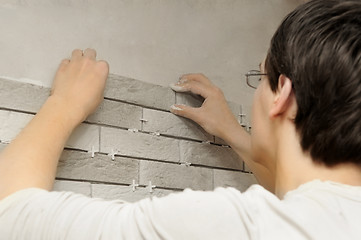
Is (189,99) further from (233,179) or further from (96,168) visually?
(96,168)

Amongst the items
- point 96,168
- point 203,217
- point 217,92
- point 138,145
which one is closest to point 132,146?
point 138,145

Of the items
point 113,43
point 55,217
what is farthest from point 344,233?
point 113,43

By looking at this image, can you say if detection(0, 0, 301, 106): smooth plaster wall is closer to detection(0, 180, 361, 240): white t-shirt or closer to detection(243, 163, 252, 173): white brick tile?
detection(243, 163, 252, 173): white brick tile

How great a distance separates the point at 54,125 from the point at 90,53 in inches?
11.2

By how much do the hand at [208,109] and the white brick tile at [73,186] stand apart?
1.19ft

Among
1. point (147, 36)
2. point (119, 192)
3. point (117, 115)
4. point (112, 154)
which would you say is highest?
point (147, 36)

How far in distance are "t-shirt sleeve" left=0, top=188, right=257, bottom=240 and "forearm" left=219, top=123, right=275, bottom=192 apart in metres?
0.69

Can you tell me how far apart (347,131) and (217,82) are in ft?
2.63

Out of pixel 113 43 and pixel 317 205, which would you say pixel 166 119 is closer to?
pixel 113 43

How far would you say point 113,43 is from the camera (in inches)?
56.9

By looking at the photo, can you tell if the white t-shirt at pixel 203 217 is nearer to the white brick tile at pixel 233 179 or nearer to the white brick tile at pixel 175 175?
the white brick tile at pixel 175 175

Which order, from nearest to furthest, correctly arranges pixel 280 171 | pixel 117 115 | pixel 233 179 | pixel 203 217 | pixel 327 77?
pixel 203 217 → pixel 327 77 → pixel 280 171 → pixel 117 115 → pixel 233 179

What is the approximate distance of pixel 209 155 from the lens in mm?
1560

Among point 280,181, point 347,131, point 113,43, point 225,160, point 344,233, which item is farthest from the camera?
point 225,160
